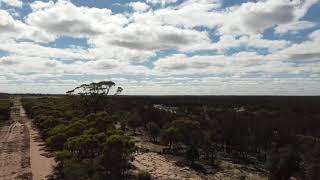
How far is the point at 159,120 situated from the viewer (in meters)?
86.7

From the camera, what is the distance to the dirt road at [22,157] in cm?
4400

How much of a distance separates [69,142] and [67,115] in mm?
36646

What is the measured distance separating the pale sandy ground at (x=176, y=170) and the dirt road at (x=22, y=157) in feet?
36.5

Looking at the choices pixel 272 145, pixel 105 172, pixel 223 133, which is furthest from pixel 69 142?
pixel 272 145

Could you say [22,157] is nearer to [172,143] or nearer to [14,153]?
[14,153]

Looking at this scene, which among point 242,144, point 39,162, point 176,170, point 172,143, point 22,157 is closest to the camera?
point 176,170

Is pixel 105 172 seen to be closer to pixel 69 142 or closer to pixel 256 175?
pixel 69 142

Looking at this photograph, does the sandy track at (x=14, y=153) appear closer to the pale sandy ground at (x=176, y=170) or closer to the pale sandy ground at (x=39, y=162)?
the pale sandy ground at (x=39, y=162)

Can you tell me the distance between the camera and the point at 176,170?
4962cm

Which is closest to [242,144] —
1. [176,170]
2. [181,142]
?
[181,142]

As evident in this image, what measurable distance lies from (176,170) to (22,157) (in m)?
20.0

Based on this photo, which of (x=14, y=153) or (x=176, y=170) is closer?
(x=176, y=170)

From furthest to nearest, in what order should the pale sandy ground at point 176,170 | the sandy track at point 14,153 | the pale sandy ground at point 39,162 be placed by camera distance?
the pale sandy ground at point 176,170 → the sandy track at point 14,153 → the pale sandy ground at point 39,162

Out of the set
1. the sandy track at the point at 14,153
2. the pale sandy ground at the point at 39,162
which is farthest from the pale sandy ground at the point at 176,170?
the sandy track at the point at 14,153
